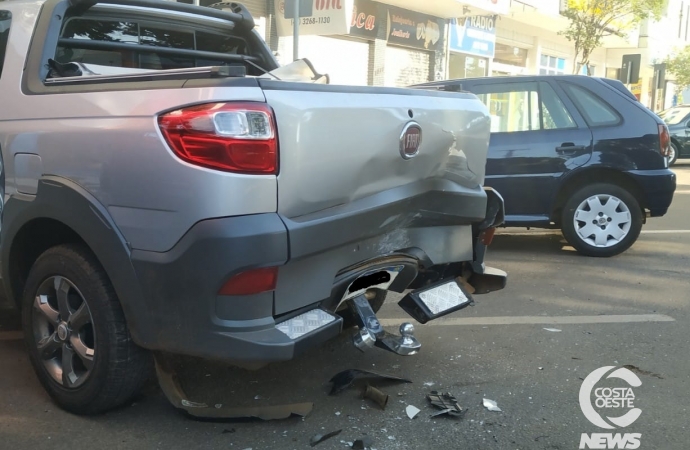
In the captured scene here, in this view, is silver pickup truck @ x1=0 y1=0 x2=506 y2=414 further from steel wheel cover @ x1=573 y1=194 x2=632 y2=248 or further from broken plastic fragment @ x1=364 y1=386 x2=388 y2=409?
steel wheel cover @ x1=573 y1=194 x2=632 y2=248

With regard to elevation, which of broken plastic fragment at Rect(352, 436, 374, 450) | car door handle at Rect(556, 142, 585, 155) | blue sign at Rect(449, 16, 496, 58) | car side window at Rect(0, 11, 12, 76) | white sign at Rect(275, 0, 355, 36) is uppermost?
blue sign at Rect(449, 16, 496, 58)

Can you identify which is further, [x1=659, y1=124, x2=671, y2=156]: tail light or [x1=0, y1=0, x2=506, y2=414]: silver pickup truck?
[x1=659, y1=124, x2=671, y2=156]: tail light

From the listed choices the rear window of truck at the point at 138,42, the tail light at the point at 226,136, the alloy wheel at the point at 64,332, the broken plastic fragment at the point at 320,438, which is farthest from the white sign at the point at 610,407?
the rear window of truck at the point at 138,42

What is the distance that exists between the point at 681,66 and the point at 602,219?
30.3 metres

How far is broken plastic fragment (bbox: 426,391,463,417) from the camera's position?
3408 millimetres

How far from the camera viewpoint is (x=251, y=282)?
9.04 ft

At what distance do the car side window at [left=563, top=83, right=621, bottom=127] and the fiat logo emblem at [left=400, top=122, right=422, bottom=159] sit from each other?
406cm

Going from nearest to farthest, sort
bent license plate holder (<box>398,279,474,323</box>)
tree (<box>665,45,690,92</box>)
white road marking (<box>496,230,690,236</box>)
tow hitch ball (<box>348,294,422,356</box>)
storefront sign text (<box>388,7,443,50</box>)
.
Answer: tow hitch ball (<box>348,294,422,356</box>), bent license plate holder (<box>398,279,474,323</box>), white road marking (<box>496,230,690,236</box>), storefront sign text (<box>388,7,443,50</box>), tree (<box>665,45,690,92</box>)

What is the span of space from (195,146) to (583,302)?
3.70 meters

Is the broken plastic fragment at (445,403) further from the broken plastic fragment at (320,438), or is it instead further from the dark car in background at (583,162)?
the dark car in background at (583,162)

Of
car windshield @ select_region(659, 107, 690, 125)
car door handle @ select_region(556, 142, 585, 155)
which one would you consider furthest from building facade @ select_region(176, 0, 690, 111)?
car door handle @ select_region(556, 142, 585, 155)

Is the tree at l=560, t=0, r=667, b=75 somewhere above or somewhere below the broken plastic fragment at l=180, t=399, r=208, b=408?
above

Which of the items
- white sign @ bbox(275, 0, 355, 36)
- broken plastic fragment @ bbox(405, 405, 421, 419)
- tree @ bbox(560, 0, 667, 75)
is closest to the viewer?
broken plastic fragment @ bbox(405, 405, 421, 419)

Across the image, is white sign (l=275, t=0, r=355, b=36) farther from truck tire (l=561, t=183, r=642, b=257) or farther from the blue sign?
the blue sign
